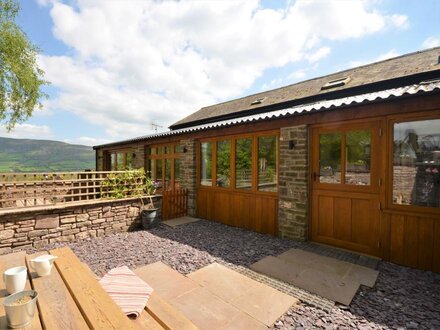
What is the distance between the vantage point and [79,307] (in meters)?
1.40

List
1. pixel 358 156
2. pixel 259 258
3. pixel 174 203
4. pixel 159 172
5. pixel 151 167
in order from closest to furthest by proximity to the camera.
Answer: pixel 259 258
pixel 358 156
pixel 174 203
pixel 159 172
pixel 151 167

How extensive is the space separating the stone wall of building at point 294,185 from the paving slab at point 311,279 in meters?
1.31

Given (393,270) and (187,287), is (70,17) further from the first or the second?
(393,270)

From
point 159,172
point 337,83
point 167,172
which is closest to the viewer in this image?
point 337,83

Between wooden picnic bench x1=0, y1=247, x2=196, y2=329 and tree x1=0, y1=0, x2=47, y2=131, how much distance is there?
14.2m

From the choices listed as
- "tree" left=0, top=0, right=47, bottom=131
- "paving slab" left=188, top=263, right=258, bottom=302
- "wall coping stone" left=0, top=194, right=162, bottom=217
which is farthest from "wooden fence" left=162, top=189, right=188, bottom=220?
"tree" left=0, top=0, right=47, bottom=131

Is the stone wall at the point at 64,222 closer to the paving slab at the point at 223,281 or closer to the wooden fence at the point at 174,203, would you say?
the wooden fence at the point at 174,203

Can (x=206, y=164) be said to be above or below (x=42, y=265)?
above

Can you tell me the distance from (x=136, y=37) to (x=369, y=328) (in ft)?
26.2

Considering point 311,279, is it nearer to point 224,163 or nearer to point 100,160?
point 224,163

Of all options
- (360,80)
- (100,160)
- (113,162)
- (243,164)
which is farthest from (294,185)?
(100,160)

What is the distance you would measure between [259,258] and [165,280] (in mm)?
1855

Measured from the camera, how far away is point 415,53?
8891 mm

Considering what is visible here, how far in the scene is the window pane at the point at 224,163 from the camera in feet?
22.1
